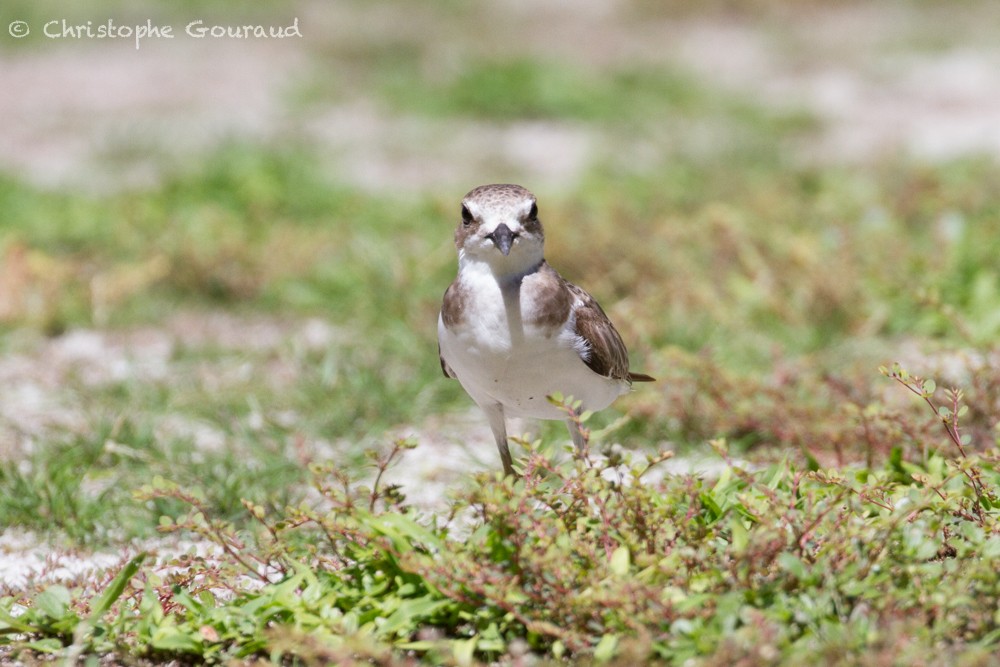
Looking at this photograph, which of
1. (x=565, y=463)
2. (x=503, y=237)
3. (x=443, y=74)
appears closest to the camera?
(x=503, y=237)

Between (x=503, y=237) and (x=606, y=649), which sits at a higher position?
(x=503, y=237)

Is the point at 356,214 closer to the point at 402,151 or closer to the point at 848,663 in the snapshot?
the point at 402,151

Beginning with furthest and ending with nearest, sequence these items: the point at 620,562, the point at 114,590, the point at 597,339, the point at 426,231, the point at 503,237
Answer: the point at 426,231 < the point at 597,339 < the point at 503,237 < the point at 114,590 < the point at 620,562

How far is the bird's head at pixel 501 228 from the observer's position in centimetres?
317

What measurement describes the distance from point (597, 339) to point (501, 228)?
18.0 inches

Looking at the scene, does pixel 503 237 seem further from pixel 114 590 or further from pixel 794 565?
pixel 114 590

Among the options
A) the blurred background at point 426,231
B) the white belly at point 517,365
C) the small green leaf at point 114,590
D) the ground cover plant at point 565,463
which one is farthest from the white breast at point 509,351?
the small green leaf at point 114,590

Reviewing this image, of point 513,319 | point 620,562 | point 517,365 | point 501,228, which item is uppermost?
point 501,228

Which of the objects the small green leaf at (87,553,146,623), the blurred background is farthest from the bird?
the small green leaf at (87,553,146,623)

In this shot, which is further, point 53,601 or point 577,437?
point 577,437

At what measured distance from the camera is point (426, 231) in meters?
7.27

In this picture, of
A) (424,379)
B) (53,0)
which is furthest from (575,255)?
(53,0)

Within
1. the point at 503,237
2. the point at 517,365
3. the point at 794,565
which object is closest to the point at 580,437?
the point at 517,365

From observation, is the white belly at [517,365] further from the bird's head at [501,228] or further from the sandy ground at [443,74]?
the sandy ground at [443,74]
